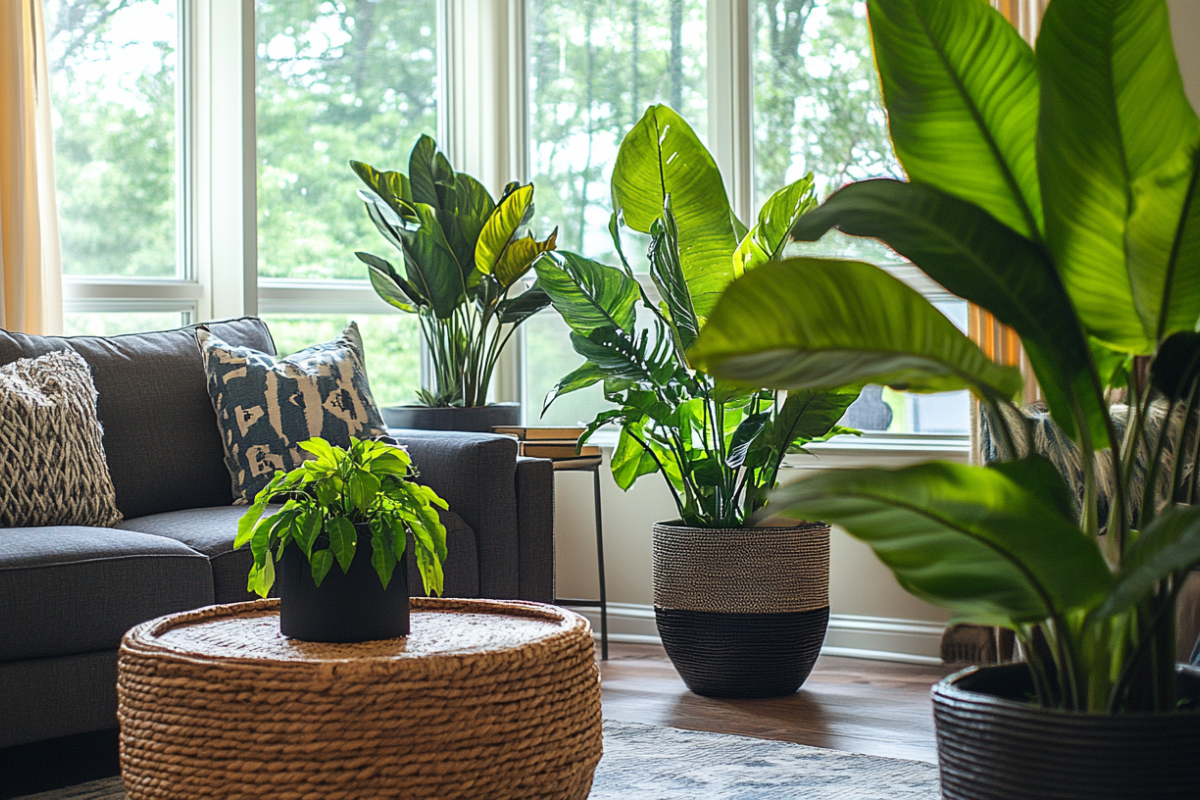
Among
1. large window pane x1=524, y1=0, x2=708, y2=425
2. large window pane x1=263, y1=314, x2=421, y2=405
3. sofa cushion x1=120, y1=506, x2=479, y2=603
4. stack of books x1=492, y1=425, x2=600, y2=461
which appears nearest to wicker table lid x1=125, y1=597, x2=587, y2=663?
sofa cushion x1=120, y1=506, x2=479, y2=603

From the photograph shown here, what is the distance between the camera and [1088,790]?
39.4 inches

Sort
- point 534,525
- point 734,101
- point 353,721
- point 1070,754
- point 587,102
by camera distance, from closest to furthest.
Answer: point 1070,754 → point 353,721 → point 534,525 → point 734,101 → point 587,102

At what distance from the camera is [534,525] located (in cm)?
290

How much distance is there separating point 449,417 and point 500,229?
0.57 meters

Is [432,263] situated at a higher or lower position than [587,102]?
lower

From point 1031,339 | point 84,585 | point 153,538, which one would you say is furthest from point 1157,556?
point 153,538

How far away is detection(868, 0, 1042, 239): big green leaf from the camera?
3.82 feet

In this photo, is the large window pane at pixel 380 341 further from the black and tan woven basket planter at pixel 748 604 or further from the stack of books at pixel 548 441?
the black and tan woven basket planter at pixel 748 604

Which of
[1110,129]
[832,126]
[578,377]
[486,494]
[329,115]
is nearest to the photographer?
[1110,129]

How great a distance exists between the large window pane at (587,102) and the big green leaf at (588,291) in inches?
33.3

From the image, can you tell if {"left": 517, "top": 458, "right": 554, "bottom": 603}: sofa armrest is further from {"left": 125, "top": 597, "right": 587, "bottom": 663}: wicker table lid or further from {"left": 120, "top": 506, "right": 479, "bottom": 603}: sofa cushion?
{"left": 125, "top": 597, "right": 587, "bottom": 663}: wicker table lid

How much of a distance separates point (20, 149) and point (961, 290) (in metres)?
2.66

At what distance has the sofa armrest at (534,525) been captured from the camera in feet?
9.46

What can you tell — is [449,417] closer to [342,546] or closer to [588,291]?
[588,291]
